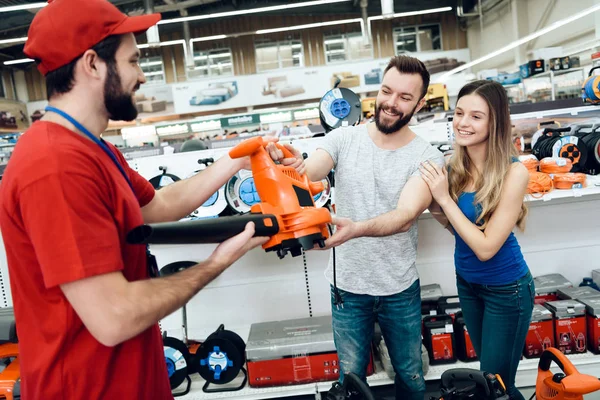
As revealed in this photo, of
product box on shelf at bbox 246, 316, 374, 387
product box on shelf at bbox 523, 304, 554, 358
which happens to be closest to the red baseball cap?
product box on shelf at bbox 246, 316, 374, 387

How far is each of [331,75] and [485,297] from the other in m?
13.0

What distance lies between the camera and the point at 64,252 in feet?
2.79

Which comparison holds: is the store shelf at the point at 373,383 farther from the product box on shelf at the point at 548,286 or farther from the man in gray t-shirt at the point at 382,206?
the man in gray t-shirt at the point at 382,206

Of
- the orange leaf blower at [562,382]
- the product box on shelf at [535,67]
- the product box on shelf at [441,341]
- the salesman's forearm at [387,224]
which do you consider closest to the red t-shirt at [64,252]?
the salesman's forearm at [387,224]

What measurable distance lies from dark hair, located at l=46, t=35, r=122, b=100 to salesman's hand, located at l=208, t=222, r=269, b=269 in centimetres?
A: 51

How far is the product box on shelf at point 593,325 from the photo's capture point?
2541 millimetres

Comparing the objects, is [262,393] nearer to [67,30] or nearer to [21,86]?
[67,30]

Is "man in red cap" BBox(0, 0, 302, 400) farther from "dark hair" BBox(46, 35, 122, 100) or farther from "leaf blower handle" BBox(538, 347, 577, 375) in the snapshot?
"leaf blower handle" BBox(538, 347, 577, 375)

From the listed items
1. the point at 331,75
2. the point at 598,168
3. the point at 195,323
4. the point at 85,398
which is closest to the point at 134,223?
the point at 85,398

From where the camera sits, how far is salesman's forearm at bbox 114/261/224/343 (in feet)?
2.95

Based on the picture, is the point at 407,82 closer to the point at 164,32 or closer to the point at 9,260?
the point at 9,260

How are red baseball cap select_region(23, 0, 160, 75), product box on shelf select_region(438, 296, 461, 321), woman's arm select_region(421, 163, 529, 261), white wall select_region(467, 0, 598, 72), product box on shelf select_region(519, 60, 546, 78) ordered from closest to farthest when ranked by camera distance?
red baseball cap select_region(23, 0, 160, 75), woman's arm select_region(421, 163, 529, 261), product box on shelf select_region(438, 296, 461, 321), product box on shelf select_region(519, 60, 546, 78), white wall select_region(467, 0, 598, 72)

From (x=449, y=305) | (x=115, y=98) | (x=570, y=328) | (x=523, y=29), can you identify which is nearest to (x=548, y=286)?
(x=570, y=328)

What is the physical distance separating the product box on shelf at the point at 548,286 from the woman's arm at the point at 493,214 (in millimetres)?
1394
